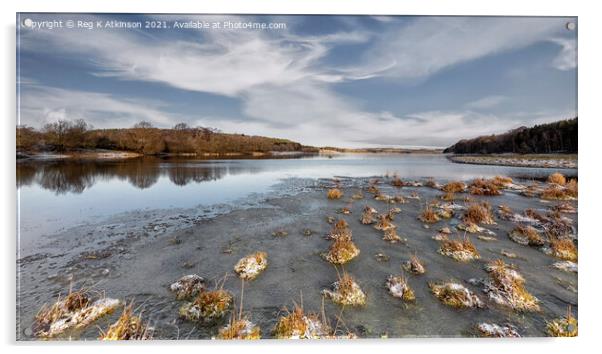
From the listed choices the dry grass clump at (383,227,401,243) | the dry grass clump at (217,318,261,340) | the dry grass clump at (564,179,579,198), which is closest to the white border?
the dry grass clump at (564,179,579,198)

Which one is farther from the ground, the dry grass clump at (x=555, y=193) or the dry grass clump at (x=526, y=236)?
the dry grass clump at (x=555, y=193)

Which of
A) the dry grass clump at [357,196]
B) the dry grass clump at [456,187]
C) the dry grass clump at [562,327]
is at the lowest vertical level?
the dry grass clump at [562,327]

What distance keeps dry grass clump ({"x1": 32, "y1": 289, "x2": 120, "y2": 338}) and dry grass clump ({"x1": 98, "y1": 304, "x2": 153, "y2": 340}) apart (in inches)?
10.5

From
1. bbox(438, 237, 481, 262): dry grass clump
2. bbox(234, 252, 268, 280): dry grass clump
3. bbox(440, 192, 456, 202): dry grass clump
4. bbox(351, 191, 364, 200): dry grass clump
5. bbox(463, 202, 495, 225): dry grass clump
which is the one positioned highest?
bbox(440, 192, 456, 202): dry grass clump

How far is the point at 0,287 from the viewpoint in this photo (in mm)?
3521

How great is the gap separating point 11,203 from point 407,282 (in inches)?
276

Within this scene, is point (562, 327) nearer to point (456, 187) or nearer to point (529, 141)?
point (529, 141)

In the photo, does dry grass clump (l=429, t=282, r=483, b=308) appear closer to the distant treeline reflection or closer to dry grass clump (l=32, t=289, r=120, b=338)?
dry grass clump (l=32, t=289, r=120, b=338)

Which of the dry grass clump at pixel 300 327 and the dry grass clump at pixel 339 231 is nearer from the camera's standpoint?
the dry grass clump at pixel 300 327

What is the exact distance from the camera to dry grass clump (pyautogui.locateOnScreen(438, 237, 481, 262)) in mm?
3812

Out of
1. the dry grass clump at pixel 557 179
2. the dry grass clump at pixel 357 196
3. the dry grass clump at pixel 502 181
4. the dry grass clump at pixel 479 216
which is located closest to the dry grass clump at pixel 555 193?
the dry grass clump at pixel 557 179

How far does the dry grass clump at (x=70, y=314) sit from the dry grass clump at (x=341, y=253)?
129 inches

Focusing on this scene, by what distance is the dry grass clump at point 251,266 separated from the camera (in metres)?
3.40

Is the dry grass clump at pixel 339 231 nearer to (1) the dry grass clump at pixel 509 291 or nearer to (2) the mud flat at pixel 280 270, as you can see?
(2) the mud flat at pixel 280 270
